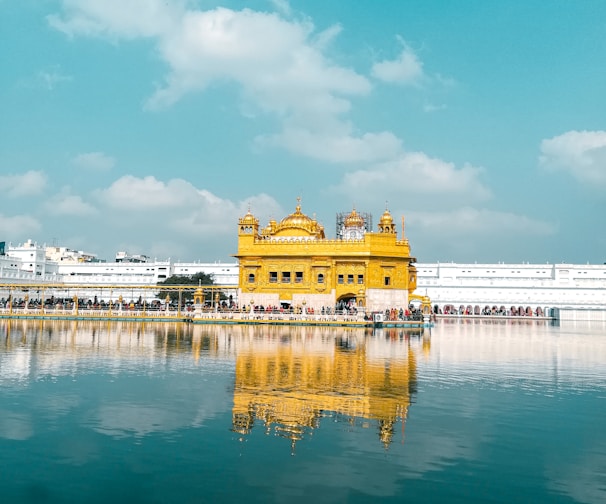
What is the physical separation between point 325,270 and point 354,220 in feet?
47.8

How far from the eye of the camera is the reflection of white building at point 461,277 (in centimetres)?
10206

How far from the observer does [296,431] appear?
11.9m

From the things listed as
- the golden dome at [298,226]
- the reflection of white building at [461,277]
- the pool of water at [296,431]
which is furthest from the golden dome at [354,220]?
the pool of water at [296,431]

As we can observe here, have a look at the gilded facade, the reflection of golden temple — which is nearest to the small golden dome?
the gilded facade

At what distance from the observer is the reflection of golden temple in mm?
12812

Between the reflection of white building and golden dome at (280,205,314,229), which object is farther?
the reflection of white building

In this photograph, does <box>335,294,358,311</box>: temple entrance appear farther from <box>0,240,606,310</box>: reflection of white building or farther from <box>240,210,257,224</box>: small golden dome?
<box>0,240,606,310</box>: reflection of white building

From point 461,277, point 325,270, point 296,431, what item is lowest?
point 296,431

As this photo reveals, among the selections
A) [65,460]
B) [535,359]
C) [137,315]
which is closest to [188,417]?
[65,460]

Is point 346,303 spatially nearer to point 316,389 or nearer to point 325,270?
point 325,270

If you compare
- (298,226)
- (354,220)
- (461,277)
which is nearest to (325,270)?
(298,226)

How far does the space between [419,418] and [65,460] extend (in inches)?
281

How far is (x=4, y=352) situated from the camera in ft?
80.3

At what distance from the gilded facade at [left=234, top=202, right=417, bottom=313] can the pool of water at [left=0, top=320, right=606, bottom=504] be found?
32354 mm
